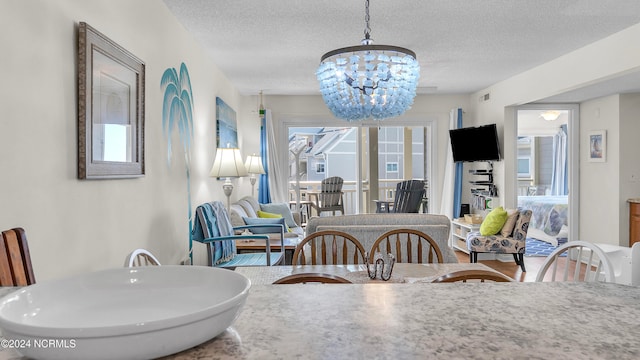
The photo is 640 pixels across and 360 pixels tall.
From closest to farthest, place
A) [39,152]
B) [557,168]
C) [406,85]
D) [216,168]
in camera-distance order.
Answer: [39,152] < [406,85] < [216,168] < [557,168]

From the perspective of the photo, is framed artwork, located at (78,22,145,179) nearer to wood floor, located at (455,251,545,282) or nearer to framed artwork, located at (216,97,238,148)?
framed artwork, located at (216,97,238,148)

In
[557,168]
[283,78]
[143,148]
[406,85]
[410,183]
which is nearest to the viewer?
[143,148]

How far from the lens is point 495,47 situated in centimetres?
442

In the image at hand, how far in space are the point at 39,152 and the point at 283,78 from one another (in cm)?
431

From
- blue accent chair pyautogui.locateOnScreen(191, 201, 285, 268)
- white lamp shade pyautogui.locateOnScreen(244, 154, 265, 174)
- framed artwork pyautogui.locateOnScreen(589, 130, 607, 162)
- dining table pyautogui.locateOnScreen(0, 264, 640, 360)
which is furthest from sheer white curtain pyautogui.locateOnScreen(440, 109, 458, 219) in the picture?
dining table pyautogui.locateOnScreen(0, 264, 640, 360)

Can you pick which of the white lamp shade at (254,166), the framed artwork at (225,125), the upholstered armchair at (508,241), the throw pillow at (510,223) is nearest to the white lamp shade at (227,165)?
the framed artwork at (225,125)

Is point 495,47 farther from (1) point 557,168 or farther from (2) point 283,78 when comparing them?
(1) point 557,168

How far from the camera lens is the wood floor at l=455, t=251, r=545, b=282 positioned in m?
5.20

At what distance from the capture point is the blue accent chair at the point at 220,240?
11.7 ft

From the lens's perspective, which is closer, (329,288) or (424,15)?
(329,288)

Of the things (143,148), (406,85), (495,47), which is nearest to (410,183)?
(495,47)

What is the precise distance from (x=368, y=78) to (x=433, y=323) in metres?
2.20

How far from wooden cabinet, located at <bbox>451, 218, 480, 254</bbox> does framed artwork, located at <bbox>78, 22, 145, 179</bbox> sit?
4.92 meters

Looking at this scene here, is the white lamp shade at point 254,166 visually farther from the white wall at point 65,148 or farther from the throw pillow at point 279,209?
the white wall at point 65,148
